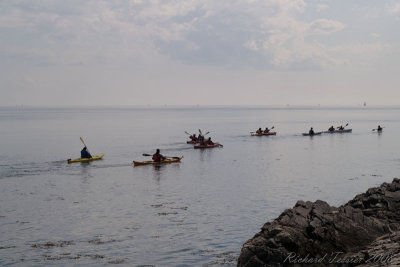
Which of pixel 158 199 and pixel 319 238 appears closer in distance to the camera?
pixel 319 238

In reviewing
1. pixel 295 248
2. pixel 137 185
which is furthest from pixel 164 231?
pixel 137 185

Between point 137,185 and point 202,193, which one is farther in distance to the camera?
point 137,185

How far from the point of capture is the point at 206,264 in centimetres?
2047

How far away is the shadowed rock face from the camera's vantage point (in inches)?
694

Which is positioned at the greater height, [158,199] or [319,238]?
[319,238]

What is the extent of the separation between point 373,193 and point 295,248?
36.2 ft

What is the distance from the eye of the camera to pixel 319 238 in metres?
18.7

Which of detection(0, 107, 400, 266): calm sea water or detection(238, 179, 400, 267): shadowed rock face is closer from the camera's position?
detection(238, 179, 400, 267): shadowed rock face

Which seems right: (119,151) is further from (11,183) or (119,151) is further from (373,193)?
(373,193)

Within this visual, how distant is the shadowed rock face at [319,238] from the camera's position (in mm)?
17625

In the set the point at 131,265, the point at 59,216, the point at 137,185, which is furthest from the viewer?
the point at 137,185

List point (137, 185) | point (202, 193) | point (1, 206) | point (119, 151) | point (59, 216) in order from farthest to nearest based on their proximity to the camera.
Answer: point (119, 151)
point (137, 185)
point (202, 193)
point (1, 206)
point (59, 216)

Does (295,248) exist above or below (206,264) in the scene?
above

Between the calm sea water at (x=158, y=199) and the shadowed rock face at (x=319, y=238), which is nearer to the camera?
the shadowed rock face at (x=319, y=238)
